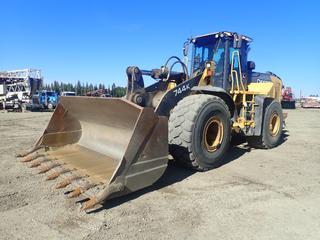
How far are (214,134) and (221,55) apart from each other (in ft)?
6.67

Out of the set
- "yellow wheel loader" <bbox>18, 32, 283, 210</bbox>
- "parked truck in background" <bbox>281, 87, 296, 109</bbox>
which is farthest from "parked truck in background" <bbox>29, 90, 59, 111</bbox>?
"yellow wheel loader" <bbox>18, 32, 283, 210</bbox>

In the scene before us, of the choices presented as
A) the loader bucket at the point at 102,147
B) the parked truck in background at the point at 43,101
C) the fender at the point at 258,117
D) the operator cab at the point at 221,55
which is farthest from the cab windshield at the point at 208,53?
the parked truck in background at the point at 43,101

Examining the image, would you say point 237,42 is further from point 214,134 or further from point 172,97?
point 172,97

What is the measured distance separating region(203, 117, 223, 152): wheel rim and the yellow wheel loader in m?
0.02

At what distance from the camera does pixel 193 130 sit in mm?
5141

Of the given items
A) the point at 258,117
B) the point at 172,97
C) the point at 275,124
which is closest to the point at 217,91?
the point at 172,97

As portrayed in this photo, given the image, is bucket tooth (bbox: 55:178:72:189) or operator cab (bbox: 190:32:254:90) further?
operator cab (bbox: 190:32:254:90)

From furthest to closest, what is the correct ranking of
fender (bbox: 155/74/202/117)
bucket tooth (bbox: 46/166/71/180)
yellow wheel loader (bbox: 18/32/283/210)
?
fender (bbox: 155/74/202/117)
bucket tooth (bbox: 46/166/71/180)
yellow wheel loader (bbox: 18/32/283/210)

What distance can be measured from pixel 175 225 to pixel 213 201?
88cm

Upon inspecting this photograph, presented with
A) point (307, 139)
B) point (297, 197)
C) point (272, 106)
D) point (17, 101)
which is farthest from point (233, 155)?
point (17, 101)

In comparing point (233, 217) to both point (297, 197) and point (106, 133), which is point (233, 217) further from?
point (106, 133)

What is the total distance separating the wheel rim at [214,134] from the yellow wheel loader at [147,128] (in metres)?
0.02

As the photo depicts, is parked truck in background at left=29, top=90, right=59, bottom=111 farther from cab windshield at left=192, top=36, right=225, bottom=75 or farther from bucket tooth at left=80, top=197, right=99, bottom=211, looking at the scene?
bucket tooth at left=80, top=197, right=99, bottom=211

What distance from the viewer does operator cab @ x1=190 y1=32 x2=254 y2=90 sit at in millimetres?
7047
